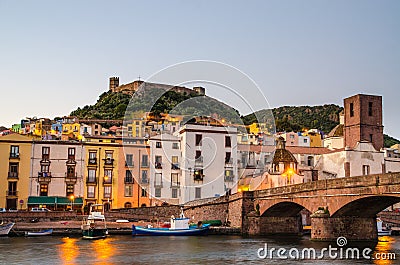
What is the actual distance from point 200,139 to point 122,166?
12.7 meters

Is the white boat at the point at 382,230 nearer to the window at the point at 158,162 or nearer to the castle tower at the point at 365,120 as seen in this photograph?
the castle tower at the point at 365,120

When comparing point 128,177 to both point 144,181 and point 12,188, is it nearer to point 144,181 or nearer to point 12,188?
point 144,181

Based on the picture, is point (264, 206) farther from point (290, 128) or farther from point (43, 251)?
point (290, 128)

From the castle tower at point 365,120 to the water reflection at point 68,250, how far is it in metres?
58.6

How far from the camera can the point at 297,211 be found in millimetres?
67938

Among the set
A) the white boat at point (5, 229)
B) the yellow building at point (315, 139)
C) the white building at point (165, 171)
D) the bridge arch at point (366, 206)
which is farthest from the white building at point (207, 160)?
the yellow building at point (315, 139)

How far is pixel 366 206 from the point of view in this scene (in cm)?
5047

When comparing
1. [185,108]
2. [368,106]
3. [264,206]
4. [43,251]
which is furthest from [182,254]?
[368,106]

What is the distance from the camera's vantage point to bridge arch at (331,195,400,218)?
46994 mm

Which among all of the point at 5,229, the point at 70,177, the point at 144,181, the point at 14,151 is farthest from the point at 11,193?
the point at 5,229

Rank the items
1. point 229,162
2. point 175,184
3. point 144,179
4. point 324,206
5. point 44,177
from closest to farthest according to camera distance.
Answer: point 324,206 < point 44,177 < point 144,179 < point 175,184 < point 229,162

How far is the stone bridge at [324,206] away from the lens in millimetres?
45906

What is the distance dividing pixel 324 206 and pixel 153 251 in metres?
15.6

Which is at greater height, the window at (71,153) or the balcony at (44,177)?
the window at (71,153)
